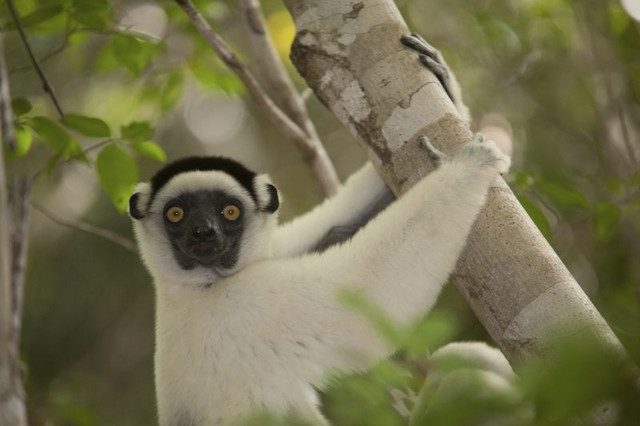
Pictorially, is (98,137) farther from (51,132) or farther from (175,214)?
(175,214)

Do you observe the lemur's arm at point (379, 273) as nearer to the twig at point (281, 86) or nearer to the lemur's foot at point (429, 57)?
the lemur's foot at point (429, 57)

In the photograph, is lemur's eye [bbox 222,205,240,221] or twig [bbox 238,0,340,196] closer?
lemur's eye [bbox 222,205,240,221]

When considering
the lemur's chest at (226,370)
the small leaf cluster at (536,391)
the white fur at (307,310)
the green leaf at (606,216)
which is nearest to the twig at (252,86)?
the white fur at (307,310)

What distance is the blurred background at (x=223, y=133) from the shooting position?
405cm

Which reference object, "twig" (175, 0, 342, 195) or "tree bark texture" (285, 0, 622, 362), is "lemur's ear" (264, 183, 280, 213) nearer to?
"twig" (175, 0, 342, 195)

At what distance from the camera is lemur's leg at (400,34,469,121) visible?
287cm

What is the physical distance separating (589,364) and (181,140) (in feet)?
28.7

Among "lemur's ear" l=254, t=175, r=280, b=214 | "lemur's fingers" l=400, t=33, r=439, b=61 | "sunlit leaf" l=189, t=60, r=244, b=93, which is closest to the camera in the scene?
"lemur's fingers" l=400, t=33, r=439, b=61

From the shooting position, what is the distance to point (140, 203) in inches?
143

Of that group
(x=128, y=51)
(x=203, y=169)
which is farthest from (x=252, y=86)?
(x=128, y=51)

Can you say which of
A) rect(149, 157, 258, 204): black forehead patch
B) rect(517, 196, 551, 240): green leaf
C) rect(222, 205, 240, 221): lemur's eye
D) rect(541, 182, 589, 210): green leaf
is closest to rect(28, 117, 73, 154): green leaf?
rect(149, 157, 258, 204): black forehead patch

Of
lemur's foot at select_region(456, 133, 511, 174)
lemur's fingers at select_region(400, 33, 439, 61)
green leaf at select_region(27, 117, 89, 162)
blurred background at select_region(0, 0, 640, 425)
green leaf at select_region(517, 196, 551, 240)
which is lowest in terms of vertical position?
blurred background at select_region(0, 0, 640, 425)

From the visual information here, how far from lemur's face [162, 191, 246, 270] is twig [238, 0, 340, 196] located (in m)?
0.76

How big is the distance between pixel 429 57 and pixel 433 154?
1.58 feet
